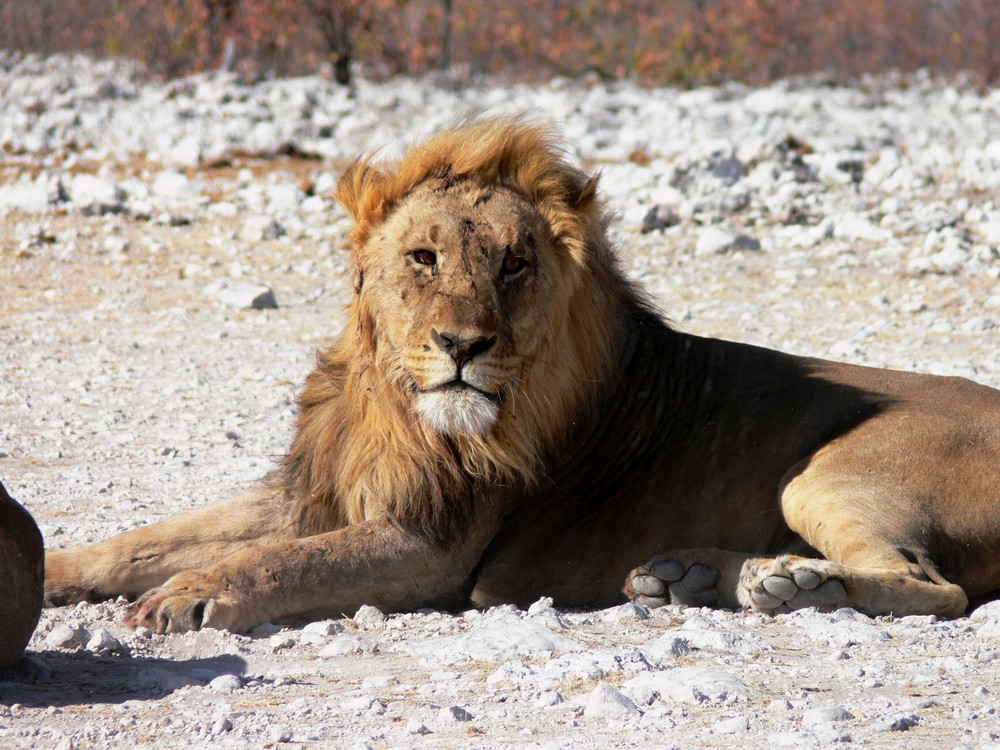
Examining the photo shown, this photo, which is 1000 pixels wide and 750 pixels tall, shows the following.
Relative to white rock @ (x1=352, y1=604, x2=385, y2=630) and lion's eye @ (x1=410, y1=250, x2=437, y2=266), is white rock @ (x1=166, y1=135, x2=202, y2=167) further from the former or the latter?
white rock @ (x1=352, y1=604, x2=385, y2=630)

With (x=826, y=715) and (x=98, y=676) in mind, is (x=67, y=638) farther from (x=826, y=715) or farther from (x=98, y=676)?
(x=826, y=715)

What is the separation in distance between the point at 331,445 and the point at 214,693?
123 centimetres

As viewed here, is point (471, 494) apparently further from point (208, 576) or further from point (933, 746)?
point (933, 746)

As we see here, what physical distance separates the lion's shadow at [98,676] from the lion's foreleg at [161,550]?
0.71 m

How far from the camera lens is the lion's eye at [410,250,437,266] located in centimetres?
A: 371

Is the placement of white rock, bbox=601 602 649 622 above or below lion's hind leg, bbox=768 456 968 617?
below

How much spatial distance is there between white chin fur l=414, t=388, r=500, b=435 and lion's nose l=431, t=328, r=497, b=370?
79 millimetres

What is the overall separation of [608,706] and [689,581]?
3.58 ft

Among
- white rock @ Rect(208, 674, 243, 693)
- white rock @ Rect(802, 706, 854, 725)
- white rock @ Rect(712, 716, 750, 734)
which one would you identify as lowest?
white rock @ Rect(208, 674, 243, 693)

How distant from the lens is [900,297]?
313 inches

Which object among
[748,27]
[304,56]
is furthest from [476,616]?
[748,27]

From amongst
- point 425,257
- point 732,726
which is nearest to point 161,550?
point 425,257

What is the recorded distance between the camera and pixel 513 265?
147 inches

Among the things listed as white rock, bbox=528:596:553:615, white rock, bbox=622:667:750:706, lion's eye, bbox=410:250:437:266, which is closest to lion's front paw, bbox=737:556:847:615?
white rock, bbox=528:596:553:615
